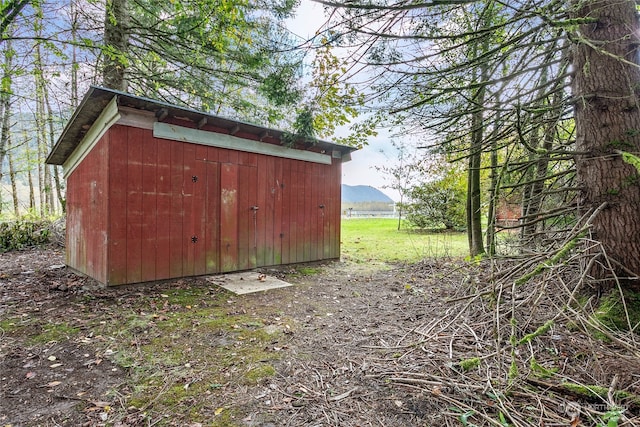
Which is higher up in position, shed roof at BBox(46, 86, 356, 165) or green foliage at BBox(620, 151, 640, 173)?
shed roof at BBox(46, 86, 356, 165)

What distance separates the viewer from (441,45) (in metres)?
3.05

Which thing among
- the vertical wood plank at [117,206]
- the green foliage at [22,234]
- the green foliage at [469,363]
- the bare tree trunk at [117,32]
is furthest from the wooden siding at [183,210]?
the green foliage at [469,363]

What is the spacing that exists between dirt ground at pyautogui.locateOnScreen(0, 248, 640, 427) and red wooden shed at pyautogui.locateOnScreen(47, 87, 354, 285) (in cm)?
114

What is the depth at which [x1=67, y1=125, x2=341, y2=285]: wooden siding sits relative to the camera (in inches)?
163

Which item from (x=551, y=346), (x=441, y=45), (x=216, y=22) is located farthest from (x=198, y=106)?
(x=551, y=346)

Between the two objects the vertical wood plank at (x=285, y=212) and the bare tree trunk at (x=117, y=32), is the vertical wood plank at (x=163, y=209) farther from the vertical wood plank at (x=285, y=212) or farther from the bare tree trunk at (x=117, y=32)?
the bare tree trunk at (x=117, y=32)

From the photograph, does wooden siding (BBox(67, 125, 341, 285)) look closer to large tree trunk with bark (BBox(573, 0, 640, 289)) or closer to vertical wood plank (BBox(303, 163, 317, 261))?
vertical wood plank (BBox(303, 163, 317, 261))

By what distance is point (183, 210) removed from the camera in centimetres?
467

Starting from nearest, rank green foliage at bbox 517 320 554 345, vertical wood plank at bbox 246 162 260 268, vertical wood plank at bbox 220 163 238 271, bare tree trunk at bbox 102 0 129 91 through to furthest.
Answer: green foliage at bbox 517 320 554 345, vertical wood plank at bbox 220 163 238 271, vertical wood plank at bbox 246 162 260 268, bare tree trunk at bbox 102 0 129 91

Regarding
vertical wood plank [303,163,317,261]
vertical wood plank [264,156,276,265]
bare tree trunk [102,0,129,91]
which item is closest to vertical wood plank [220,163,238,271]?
vertical wood plank [264,156,276,265]

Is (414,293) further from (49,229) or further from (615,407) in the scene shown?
(49,229)

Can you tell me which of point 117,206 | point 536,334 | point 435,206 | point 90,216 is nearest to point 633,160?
point 536,334

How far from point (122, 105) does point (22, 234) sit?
22.8ft

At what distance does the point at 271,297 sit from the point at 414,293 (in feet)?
6.52
